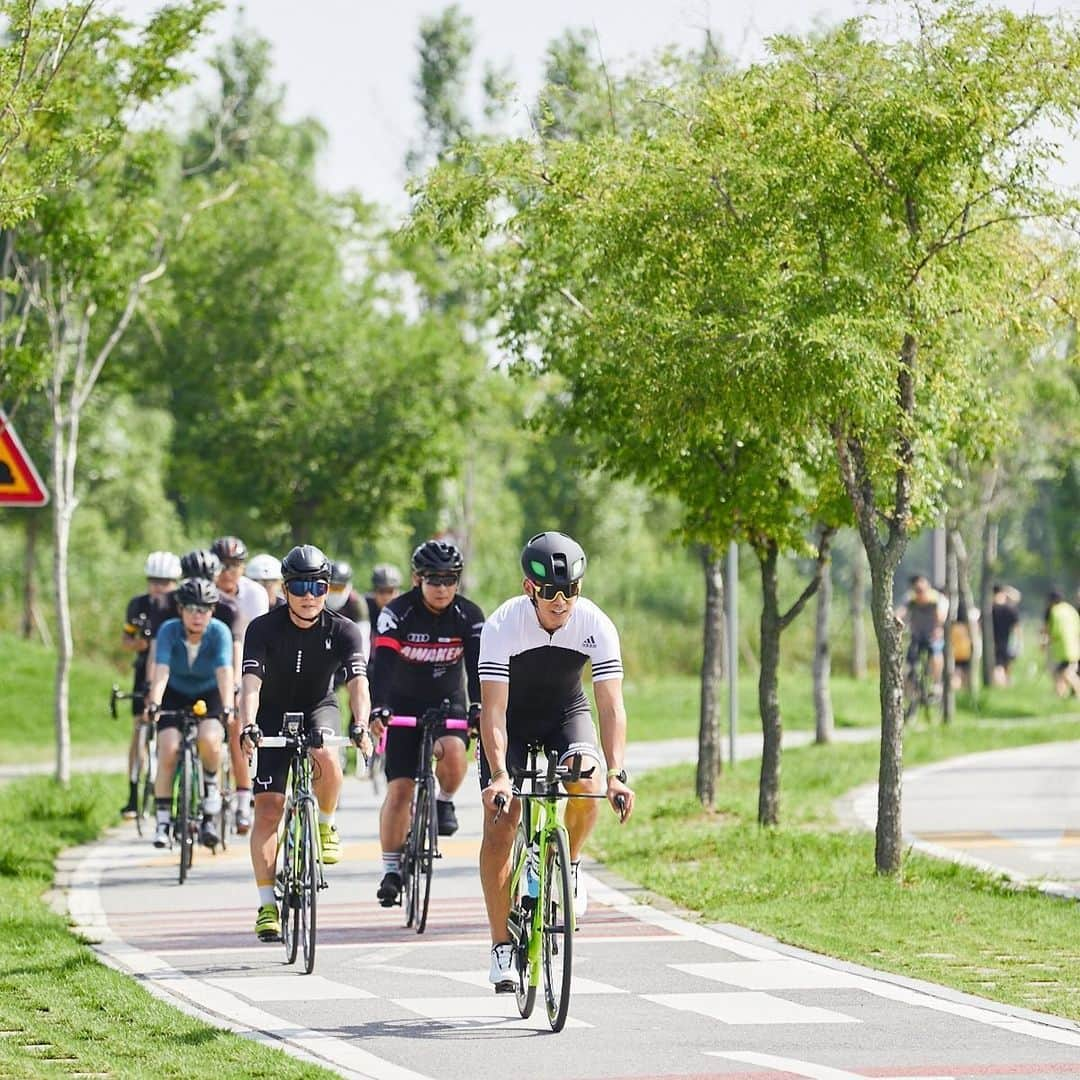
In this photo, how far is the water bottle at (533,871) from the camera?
8859 mm

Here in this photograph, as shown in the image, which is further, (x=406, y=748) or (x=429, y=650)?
(x=406, y=748)

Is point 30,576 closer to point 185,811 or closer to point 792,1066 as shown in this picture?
point 185,811

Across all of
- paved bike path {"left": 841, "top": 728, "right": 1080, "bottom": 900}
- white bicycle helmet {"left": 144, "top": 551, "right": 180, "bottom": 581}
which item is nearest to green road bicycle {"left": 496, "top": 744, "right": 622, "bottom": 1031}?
paved bike path {"left": 841, "top": 728, "right": 1080, "bottom": 900}

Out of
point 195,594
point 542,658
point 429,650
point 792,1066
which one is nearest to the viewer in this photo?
point 792,1066

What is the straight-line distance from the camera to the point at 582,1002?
31.0 feet

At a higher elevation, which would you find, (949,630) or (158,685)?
(949,630)

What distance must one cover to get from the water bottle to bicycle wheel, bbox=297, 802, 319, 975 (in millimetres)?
1600

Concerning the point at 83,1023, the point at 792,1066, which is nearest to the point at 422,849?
the point at 83,1023

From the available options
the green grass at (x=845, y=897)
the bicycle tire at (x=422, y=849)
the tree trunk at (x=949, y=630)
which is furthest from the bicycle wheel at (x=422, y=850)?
the tree trunk at (x=949, y=630)

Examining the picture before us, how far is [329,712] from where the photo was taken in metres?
10.9

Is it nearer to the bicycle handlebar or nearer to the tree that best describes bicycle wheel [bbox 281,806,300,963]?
the bicycle handlebar

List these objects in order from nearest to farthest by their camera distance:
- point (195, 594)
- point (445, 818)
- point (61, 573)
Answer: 1. point (445, 818)
2. point (195, 594)
3. point (61, 573)

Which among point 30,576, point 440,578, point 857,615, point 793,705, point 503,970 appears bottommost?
point 503,970

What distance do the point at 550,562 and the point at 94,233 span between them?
396 inches
